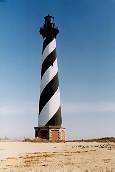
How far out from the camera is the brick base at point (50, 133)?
27.9 meters

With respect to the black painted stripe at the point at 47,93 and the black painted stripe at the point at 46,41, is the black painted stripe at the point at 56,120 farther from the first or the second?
the black painted stripe at the point at 46,41

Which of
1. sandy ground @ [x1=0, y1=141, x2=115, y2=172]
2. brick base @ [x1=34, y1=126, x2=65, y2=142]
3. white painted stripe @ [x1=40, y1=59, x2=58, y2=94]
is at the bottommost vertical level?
sandy ground @ [x1=0, y1=141, x2=115, y2=172]

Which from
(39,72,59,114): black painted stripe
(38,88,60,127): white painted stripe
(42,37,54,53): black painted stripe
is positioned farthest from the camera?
(42,37,54,53): black painted stripe

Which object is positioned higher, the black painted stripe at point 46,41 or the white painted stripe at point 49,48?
the black painted stripe at point 46,41

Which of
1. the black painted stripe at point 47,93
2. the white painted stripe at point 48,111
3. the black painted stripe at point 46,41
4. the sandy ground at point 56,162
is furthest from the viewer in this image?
the black painted stripe at point 46,41

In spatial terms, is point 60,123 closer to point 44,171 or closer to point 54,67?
point 54,67

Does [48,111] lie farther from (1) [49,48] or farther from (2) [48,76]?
(1) [49,48]

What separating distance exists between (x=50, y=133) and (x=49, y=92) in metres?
3.34

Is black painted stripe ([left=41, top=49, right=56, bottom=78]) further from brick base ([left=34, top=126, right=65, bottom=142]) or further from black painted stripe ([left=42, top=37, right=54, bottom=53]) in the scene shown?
brick base ([left=34, top=126, right=65, bottom=142])

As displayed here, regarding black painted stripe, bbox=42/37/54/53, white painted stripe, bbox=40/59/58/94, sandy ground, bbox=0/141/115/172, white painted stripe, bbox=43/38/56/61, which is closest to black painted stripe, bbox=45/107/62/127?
white painted stripe, bbox=40/59/58/94

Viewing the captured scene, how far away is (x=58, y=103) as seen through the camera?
28.7 metres

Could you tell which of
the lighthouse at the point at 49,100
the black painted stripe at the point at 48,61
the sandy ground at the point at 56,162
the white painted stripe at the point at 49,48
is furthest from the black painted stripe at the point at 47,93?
the sandy ground at the point at 56,162

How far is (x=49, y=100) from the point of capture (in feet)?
92.5

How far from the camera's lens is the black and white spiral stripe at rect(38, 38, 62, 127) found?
92.3 ft
